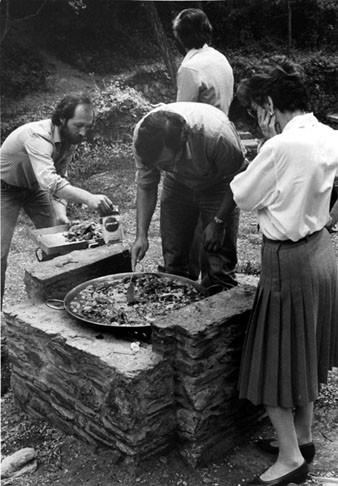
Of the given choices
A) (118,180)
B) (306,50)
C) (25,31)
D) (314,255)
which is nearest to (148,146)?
(314,255)

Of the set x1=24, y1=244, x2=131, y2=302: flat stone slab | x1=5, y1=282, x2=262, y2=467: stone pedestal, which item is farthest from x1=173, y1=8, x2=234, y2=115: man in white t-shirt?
x1=5, y1=282, x2=262, y2=467: stone pedestal

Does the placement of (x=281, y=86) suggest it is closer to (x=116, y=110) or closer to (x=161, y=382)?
(x=161, y=382)

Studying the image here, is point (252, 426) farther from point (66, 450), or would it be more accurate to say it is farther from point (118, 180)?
point (118, 180)

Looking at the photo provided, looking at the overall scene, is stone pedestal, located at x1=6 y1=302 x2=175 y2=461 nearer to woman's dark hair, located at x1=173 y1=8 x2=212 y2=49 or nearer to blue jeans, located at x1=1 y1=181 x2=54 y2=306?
blue jeans, located at x1=1 y1=181 x2=54 y2=306

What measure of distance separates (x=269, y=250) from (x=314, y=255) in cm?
21

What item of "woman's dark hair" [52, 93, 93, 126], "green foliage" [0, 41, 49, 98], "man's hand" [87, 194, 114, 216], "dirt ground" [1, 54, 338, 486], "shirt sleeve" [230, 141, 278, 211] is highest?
"green foliage" [0, 41, 49, 98]

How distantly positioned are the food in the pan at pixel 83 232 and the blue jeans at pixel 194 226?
0.67 metres

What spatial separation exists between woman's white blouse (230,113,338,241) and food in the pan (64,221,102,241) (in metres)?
2.02

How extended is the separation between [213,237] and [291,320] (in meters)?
0.98

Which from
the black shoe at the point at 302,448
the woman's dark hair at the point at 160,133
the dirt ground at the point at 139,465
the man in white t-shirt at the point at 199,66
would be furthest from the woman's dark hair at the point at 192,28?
the black shoe at the point at 302,448

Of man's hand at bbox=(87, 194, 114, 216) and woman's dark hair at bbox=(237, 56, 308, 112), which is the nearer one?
woman's dark hair at bbox=(237, 56, 308, 112)

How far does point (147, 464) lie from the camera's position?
117 inches

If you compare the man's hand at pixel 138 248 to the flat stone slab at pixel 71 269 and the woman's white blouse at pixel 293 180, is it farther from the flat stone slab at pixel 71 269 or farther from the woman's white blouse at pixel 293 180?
the woman's white blouse at pixel 293 180

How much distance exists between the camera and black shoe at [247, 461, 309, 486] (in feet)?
9.04
